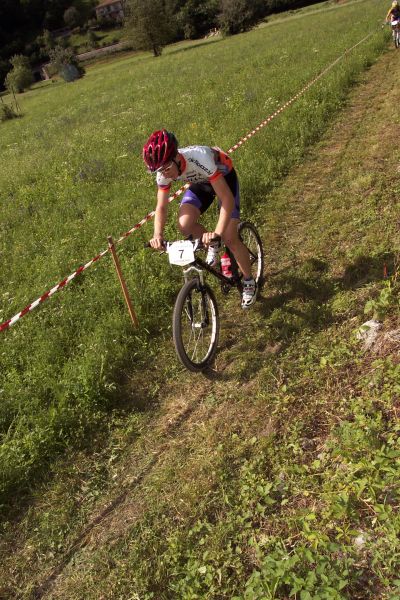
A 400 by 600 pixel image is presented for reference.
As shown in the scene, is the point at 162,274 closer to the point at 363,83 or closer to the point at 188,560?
the point at 188,560

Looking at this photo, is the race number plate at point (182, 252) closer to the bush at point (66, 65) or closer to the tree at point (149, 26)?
the tree at point (149, 26)

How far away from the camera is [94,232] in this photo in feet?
27.3

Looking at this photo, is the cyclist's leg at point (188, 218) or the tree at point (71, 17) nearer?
the cyclist's leg at point (188, 218)

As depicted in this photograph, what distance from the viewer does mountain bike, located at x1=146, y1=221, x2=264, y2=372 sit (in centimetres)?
429

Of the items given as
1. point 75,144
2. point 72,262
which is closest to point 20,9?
point 75,144

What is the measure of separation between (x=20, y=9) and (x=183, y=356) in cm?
16367

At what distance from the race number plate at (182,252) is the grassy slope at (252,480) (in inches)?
55.1

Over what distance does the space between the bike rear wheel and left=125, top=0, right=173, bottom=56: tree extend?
66.3 metres

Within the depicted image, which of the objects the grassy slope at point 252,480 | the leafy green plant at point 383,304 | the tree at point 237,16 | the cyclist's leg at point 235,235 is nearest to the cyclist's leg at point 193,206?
the cyclist's leg at point 235,235

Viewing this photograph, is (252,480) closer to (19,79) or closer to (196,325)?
(196,325)

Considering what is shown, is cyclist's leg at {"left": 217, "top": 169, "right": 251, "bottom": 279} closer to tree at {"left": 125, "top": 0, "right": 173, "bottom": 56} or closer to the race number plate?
the race number plate

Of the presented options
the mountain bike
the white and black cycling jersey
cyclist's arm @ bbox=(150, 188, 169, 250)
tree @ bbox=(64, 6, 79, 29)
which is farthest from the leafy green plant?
tree @ bbox=(64, 6, 79, 29)

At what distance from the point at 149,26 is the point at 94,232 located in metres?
64.7

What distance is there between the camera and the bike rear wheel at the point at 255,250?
19.5 ft
